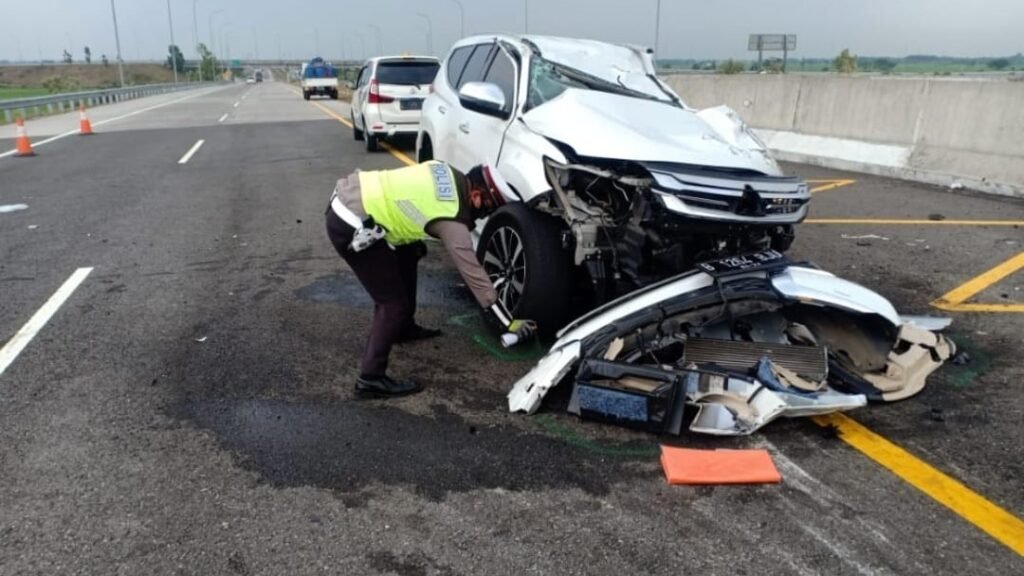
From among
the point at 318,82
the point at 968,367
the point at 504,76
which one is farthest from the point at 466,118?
the point at 318,82

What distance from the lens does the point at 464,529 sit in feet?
9.62

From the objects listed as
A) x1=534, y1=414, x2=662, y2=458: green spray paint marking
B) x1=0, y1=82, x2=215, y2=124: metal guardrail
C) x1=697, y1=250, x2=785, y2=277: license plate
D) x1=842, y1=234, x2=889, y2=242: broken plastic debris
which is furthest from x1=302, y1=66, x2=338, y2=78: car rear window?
x1=534, y1=414, x2=662, y2=458: green spray paint marking

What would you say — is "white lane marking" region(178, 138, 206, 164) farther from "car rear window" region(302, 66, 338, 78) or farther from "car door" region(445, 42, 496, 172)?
"car rear window" region(302, 66, 338, 78)

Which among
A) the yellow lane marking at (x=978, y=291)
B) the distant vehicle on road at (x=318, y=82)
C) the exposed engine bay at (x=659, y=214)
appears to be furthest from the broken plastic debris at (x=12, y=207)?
the distant vehicle on road at (x=318, y=82)

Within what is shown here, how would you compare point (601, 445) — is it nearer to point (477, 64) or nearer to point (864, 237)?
point (477, 64)

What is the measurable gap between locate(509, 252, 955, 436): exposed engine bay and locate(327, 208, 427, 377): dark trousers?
2.39 ft

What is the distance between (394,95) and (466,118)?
8.79 meters

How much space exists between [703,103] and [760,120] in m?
2.16

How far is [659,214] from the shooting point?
13.1 ft

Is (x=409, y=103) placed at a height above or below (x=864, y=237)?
above

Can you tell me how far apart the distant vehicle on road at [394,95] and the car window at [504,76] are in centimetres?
819

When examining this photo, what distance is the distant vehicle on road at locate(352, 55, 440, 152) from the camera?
47.9 ft

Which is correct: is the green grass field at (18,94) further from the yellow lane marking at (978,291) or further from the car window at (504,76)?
the yellow lane marking at (978,291)

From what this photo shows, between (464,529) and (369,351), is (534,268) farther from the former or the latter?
(464,529)
